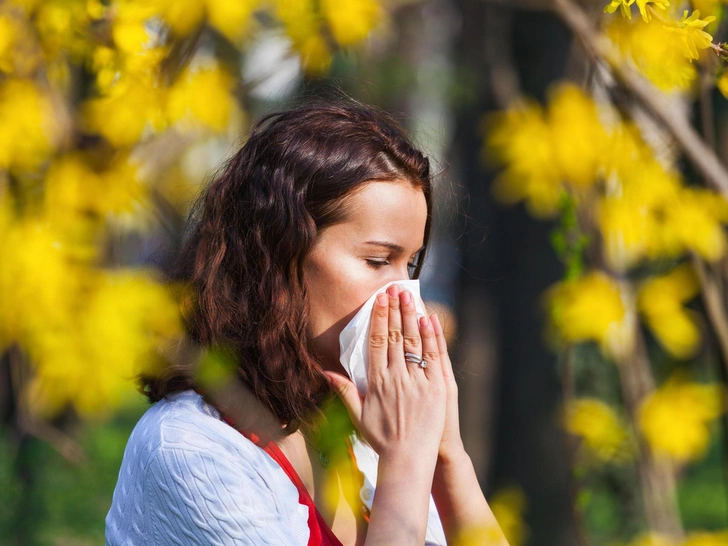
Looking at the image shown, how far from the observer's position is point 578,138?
10.1 ft

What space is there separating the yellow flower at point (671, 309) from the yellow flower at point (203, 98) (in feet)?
5.40

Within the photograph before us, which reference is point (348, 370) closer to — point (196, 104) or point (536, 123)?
point (196, 104)

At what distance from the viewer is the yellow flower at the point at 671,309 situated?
3243mm

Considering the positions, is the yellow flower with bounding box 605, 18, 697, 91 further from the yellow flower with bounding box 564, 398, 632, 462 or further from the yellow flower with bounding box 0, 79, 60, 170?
the yellow flower with bounding box 0, 79, 60, 170

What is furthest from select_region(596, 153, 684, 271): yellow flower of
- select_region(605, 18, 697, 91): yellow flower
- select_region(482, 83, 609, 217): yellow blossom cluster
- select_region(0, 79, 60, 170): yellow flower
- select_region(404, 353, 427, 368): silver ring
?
select_region(0, 79, 60, 170): yellow flower

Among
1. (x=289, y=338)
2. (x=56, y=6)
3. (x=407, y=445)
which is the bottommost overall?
(x=407, y=445)

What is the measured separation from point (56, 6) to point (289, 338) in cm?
129

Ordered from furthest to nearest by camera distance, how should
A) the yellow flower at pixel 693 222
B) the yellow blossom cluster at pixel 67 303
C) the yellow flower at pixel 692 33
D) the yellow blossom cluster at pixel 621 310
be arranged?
the yellow blossom cluster at pixel 621 310 < the yellow flower at pixel 693 222 < the yellow blossom cluster at pixel 67 303 < the yellow flower at pixel 692 33

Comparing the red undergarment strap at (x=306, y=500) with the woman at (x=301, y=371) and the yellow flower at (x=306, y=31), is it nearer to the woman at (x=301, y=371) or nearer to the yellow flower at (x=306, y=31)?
the woman at (x=301, y=371)

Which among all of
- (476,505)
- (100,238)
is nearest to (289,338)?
(476,505)

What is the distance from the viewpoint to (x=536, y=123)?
3.33m

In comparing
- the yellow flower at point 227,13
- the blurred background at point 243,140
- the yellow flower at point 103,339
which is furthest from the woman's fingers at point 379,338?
the yellow flower at point 227,13

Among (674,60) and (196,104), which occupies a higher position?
(674,60)

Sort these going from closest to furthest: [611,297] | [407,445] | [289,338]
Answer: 1. [407,445]
2. [289,338]
3. [611,297]
